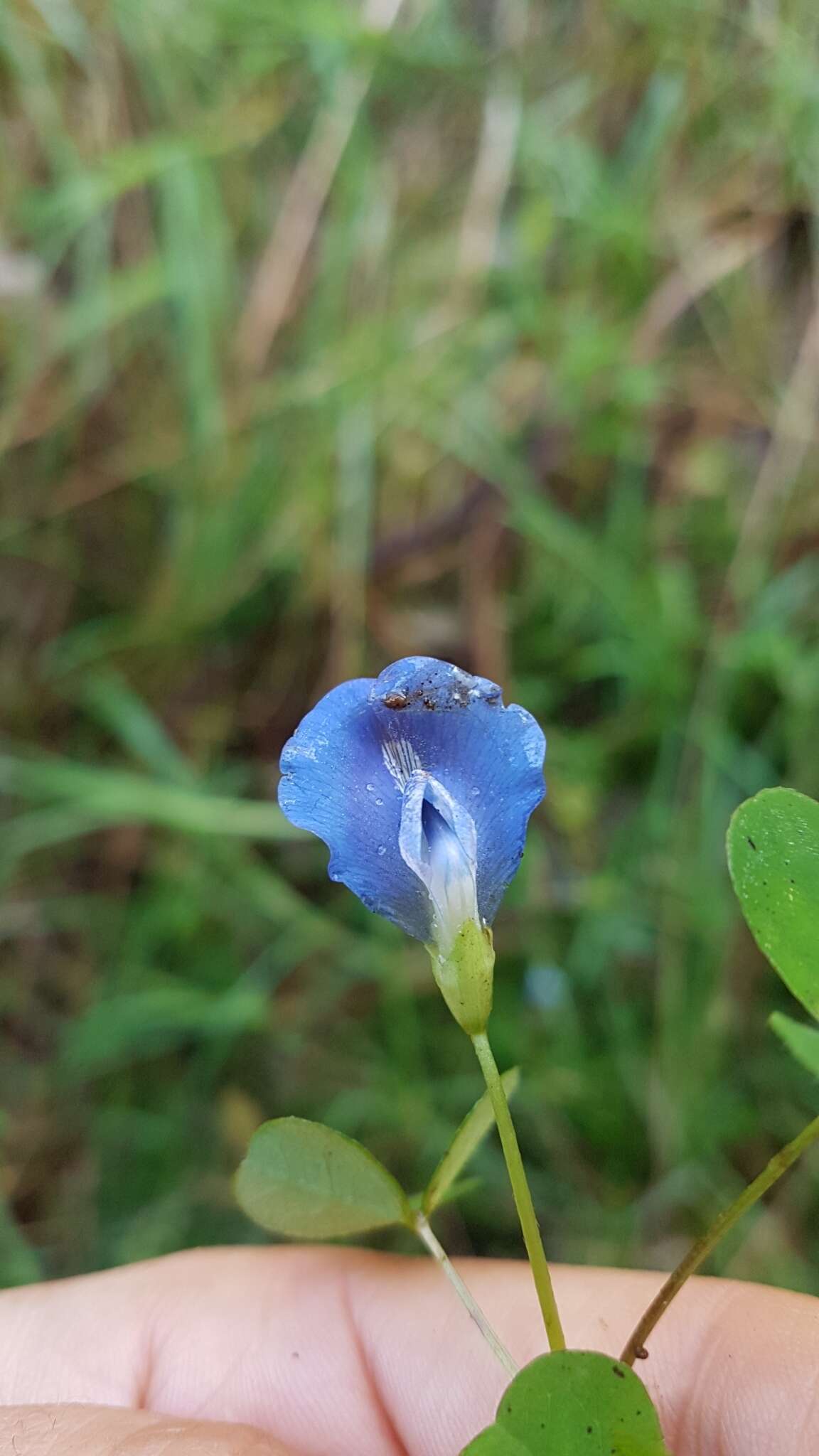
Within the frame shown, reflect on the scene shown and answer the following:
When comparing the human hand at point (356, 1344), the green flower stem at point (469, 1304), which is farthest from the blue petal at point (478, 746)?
the human hand at point (356, 1344)

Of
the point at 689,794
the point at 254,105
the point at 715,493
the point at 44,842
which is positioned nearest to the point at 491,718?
the point at 689,794

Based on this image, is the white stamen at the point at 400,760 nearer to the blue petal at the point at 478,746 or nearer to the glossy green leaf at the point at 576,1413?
the blue petal at the point at 478,746

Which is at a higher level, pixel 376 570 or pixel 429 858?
pixel 376 570

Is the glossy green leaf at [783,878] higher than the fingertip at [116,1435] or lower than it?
higher

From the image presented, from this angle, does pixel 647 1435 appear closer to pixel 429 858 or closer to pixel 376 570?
pixel 429 858

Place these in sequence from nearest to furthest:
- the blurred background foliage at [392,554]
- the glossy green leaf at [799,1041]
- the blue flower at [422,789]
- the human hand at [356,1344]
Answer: the glossy green leaf at [799,1041] < the blue flower at [422,789] < the human hand at [356,1344] < the blurred background foliage at [392,554]

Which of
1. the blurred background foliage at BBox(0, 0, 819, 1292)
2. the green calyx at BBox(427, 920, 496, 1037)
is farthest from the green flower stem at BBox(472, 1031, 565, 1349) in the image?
the blurred background foliage at BBox(0, 0, 819, 1292)
